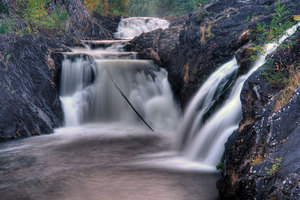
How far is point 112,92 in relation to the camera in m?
12.0

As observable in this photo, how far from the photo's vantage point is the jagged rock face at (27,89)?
28.7 feet

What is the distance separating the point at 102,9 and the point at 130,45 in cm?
939

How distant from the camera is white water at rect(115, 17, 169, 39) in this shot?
22.7 meters

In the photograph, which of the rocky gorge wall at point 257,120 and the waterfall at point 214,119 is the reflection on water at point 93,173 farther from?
the rocky gorge wall at point 257,120

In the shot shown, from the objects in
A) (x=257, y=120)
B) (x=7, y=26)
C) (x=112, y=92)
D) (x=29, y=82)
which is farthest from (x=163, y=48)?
(x=257, y=120)

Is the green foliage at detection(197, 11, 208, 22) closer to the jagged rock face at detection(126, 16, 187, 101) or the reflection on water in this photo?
the jagged rock face at detection(126, 16, 187, 101)

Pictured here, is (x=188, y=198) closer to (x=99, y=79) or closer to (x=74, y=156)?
(x=74, y=156)

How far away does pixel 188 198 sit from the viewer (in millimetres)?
4633

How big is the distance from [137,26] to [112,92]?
41.8 ft

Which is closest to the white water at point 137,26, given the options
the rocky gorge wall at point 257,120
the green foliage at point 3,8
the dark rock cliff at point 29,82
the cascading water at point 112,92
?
the dark rock cliff at point 29,82


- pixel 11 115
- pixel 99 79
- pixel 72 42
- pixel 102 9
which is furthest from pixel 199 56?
pixel 102 9

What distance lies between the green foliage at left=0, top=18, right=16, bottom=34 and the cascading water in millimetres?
2216

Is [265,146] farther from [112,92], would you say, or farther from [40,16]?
[40,16]

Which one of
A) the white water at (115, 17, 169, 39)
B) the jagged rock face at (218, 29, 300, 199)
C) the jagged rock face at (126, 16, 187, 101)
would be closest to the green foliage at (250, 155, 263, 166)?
the jagged rock face at (218, 29, 300, 199)
